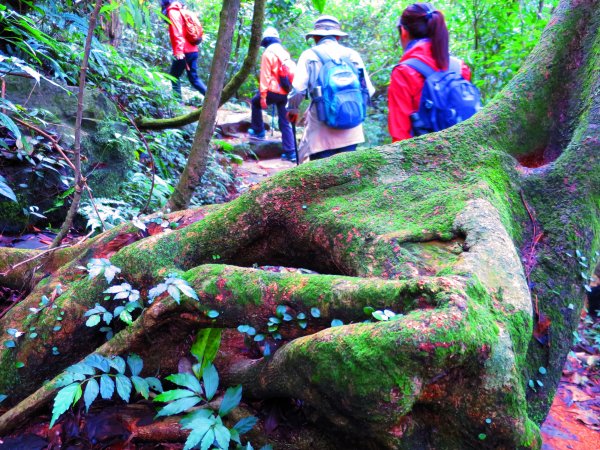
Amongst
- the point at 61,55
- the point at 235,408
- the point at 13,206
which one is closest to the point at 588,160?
the point at 235,408

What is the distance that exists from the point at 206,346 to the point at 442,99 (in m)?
3.09

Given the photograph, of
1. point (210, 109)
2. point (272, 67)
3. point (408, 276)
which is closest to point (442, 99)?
point (210, 109)

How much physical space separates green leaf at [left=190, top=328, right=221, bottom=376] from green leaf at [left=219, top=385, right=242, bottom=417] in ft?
0.83

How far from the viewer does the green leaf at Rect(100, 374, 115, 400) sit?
93.7 inches

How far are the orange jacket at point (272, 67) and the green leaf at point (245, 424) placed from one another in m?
8.00

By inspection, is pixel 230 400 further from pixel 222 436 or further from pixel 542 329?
pixel 542 329

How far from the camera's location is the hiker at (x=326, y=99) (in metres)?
5.69

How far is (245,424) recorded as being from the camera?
7.61 feet

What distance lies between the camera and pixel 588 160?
11.0 ft

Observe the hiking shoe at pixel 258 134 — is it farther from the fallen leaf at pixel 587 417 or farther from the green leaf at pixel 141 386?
the green leaf at pixel 141 386

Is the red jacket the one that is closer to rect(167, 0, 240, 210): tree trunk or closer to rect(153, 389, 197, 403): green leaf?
rect(167, 0, 240, 210): tree trunk

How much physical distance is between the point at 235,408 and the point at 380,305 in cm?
94

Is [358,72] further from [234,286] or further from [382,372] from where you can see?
[382,372]

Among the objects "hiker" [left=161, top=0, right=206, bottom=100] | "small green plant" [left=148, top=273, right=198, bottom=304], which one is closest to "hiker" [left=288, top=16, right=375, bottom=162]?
"small green plant" [left=148, top=273, right=198, bottom=304]
